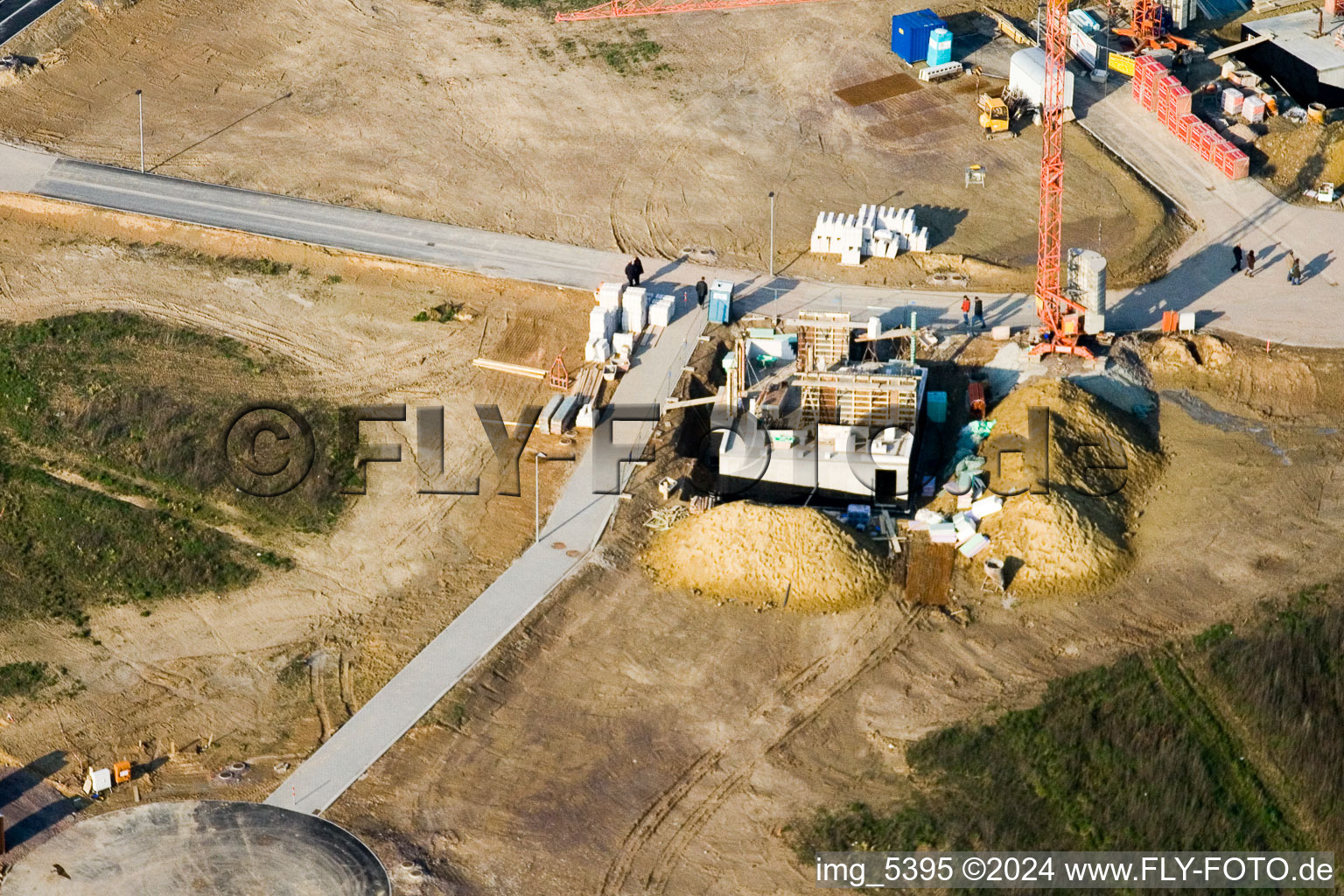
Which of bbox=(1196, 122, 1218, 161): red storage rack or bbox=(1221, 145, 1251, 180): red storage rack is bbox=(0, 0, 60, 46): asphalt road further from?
bbox=(1221, 145, 1251, 180): red storage rack

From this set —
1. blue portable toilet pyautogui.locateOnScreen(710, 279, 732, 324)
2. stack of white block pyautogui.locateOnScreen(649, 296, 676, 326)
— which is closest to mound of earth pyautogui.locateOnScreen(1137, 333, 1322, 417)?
blue portable toilet pyautogui.locateOnScreen(710, 279, 732, 324)

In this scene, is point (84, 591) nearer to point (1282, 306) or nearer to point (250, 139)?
point (250, 139)

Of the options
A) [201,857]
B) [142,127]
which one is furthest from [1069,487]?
[142,127]

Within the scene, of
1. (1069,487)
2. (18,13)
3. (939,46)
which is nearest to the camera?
(1069,487)

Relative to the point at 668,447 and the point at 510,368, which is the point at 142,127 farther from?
the point at 668,447

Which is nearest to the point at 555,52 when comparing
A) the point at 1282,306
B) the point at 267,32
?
the point at 267,32

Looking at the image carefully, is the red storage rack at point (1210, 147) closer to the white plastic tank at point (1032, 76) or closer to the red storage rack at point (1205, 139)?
the red storage rack at point (1205, 139)
